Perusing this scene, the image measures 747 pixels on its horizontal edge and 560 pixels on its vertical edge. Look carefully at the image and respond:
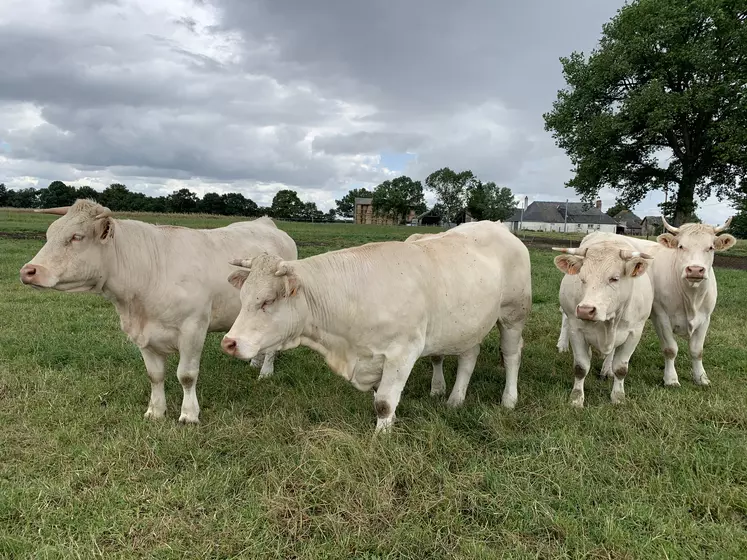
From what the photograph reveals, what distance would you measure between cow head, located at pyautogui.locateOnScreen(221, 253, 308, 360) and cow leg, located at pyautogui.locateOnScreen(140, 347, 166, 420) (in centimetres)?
149

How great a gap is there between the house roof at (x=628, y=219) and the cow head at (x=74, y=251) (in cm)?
11177

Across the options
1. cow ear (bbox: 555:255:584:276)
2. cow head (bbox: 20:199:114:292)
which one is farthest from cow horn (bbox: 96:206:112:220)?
cow ear (bbox: 555:255:584:276)

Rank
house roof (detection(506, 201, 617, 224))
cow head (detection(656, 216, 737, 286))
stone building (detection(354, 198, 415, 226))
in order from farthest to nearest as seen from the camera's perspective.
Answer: stone building (detection(354, 198, 415, 226)) → house roof (detection(506, 201, 617, 224)) → cow head (detection(656, 216, 737, 286))

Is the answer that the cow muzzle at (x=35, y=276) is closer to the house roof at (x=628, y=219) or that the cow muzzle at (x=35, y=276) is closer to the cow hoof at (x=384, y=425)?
the cow hoof at (x=384, y=425)

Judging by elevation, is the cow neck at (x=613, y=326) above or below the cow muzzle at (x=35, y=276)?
below

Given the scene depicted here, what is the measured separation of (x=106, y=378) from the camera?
5.91m

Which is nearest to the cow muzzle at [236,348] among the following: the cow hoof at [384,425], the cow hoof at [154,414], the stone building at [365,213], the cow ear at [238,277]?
the cow ear at [238,277]

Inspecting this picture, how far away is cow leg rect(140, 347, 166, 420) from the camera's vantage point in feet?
16.3

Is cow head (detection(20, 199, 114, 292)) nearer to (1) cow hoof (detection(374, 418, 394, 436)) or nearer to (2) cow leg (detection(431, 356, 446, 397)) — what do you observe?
(1) cow hoof (detection(374, 418, 394, 436))

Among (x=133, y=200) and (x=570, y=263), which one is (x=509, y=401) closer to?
(x=570, y=263)

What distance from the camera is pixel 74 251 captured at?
14.3ft

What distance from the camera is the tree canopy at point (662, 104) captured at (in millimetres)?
23812

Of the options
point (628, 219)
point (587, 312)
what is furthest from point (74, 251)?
point (628, 219)

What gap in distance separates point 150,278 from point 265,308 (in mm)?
1500
